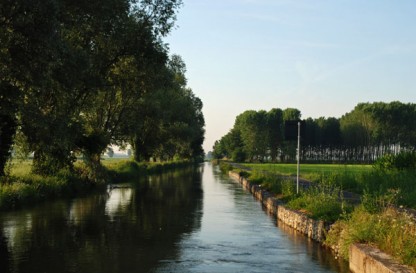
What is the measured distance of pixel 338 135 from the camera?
142m

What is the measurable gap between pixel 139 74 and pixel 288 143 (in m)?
112

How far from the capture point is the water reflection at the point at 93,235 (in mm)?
10523

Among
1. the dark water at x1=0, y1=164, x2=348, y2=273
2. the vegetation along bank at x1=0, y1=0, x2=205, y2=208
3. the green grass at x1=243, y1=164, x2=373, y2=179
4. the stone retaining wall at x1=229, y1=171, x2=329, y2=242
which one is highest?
the vegetation along bank at x1=0, y1=0, x2=205, y2=208

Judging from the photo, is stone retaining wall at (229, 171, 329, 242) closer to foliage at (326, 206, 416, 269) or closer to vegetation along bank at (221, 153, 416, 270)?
vegetation along bank at (221, 153, 416, 270)

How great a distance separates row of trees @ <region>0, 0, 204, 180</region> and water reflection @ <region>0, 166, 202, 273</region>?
12.0ft

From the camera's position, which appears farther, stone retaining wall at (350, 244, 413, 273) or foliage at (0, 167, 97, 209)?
foliage at (0, 167, 97, 209)

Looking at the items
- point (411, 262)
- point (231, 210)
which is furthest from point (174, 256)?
point (231, 210)

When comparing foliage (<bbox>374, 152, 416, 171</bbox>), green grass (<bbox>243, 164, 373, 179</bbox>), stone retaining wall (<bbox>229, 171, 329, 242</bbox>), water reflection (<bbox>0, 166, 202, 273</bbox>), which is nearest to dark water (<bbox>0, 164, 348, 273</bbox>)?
water reflection (<bbox>0, 166, 202, 273</bbox>)

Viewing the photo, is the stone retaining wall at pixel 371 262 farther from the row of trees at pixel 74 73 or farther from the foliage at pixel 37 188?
the foliage at pixel 37 188

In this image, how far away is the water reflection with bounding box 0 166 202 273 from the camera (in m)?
10.5

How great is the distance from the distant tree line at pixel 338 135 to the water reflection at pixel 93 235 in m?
110

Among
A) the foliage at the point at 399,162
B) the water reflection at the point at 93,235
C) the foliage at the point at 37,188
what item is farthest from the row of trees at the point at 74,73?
the foliage at the point at 399,162

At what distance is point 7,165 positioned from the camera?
1020 inches

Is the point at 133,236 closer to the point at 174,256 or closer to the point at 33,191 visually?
the point at 174,256
